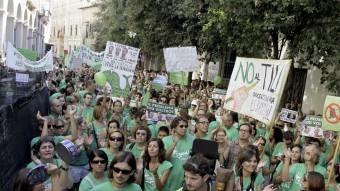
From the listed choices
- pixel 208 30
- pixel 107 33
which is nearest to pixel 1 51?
pixel 107 33

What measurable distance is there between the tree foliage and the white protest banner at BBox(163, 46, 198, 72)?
250 centimetres

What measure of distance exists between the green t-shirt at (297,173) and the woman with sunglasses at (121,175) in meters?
2.21

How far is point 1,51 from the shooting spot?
2858 cm

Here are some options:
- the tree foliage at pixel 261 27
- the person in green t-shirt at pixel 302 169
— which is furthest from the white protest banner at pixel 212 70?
the person in green t-shirt at pixel 302 169

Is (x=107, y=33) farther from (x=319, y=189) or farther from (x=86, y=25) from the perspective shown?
(x=86, y=25)

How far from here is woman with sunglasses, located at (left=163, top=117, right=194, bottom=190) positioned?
604 centimetres

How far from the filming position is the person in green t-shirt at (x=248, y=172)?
5762 millimetres

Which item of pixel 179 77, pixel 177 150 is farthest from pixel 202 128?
pixel 179 77

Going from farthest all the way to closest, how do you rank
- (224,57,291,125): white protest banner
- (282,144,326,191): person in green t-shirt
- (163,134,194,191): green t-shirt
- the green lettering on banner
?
the green lettering on banner, (224,57,291,125): white protest banner, (282,144,326,191): person in green t-shirt, (163,134,194,191): green t-shirt

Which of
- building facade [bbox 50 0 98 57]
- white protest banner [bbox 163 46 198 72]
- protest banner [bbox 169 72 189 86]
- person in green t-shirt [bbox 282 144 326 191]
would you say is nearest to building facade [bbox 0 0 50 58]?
protest banner [bbox 169 72 189 86]

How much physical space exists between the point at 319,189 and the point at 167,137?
2.05 metres

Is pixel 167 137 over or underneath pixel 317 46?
underneath

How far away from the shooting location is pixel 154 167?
19.5 feet

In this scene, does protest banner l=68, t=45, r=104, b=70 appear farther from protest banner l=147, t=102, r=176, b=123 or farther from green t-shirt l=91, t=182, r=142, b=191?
green t-shirt l=91, t=182, r=142, b=191
